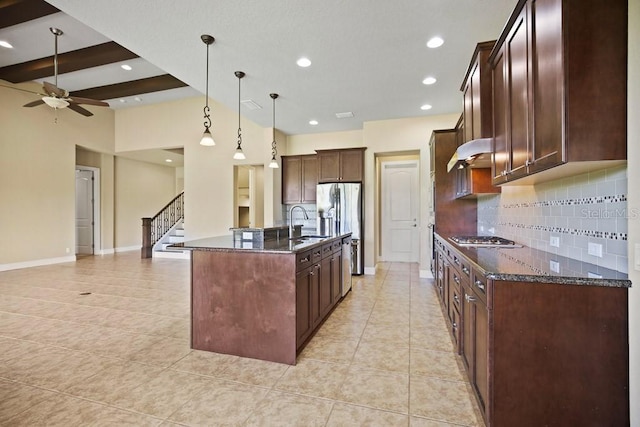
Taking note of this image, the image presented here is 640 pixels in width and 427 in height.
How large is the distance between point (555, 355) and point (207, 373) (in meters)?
2.20

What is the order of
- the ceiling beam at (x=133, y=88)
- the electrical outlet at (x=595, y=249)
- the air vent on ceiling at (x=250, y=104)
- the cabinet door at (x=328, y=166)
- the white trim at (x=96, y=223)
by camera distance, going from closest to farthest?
the electrical outlet at (x=595, y=249)
the air vent on ceiling at (x=250, y=104)
the cabinet door at (x=328, y=166)
the ceiling beam at (x=133, y=88)
the white trim at (x=96, y=223)

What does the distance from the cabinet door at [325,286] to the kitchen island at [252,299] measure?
0.38 m

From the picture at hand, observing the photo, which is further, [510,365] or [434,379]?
[434,379]

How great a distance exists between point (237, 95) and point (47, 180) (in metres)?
5.38

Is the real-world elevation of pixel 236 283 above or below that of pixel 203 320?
above

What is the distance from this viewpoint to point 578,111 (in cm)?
142

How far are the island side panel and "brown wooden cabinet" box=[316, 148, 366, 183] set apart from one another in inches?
150

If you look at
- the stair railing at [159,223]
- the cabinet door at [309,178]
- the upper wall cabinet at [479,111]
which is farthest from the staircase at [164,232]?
the upper wall cabinet at [479,111]

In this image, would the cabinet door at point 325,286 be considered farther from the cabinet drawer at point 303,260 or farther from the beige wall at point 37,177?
the beige wall at point 37,177

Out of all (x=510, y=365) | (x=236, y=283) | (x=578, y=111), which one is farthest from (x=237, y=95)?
(x=510, y=365)

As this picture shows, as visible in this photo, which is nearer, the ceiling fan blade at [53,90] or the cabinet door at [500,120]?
the cabinet door at [500,120]

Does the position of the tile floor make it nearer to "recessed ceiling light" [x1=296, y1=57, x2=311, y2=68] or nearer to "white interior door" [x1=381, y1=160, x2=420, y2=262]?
"recessed ceiling light" [x1=296, y1=57, x2=311, y2=68]

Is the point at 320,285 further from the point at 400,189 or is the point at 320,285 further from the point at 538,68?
the point at 400,189

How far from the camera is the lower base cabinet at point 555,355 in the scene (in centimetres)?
137
